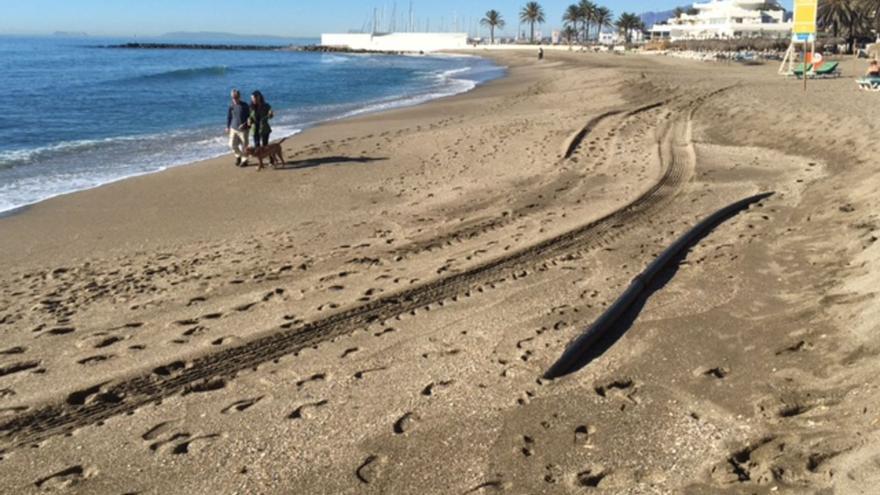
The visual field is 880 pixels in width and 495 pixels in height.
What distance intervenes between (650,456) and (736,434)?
521mm

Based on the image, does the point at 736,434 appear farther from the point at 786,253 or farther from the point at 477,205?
the point at 477,205

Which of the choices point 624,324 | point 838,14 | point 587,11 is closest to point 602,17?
point 587,11

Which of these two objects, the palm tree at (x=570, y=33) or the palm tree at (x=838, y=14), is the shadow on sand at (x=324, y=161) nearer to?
the palm tree at (x=838, y=14)

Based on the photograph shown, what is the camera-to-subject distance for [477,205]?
368 inches

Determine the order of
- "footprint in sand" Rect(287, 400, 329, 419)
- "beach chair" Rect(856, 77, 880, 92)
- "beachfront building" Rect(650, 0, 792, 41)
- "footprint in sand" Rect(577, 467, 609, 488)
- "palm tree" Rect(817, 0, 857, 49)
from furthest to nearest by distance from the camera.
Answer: "beachfront building" Rect(650, 0, 792, 41) → "palm tree" Rect(817, 0, 857, 49) → "beach chair" Rect(856, 77, 880, 92) → "footprint in sand" Rect(287, 400, 329, 419) → "footprint in sand" Rect(577, 467, 609, 488)

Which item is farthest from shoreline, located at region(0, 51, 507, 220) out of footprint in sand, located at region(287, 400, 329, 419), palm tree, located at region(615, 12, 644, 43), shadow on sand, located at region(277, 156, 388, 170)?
palm tree, located at region(615, 12, 644, 43)

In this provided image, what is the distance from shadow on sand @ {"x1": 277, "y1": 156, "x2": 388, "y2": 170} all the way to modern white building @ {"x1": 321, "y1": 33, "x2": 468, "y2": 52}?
5088 inches

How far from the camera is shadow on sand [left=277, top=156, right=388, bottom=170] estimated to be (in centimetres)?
1295

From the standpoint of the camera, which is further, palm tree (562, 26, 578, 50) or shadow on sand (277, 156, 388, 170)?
palm tree (562, 26, 578, 50)

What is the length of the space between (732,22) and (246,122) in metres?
99.3

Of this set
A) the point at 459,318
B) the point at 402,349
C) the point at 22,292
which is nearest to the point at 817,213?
the point at 459,318

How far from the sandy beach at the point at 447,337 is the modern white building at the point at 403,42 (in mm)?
133822

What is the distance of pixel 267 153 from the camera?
1266cm

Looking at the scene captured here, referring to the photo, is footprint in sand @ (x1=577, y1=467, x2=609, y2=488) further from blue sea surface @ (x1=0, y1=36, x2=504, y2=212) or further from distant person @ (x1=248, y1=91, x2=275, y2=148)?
distant person @ (x1=248, y1=91, x2=275, y2=148)
